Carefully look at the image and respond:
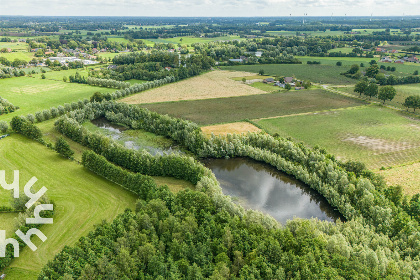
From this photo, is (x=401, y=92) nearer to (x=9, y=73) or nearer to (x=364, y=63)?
(x=364, y=63)

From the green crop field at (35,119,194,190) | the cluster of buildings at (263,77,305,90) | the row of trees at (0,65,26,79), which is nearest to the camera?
the green crop field at (35,119,194,190)

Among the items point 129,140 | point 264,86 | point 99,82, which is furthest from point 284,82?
point 99,82

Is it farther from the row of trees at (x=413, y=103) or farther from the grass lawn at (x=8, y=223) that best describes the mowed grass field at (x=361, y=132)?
the grass lawn at (x=8, y=223)

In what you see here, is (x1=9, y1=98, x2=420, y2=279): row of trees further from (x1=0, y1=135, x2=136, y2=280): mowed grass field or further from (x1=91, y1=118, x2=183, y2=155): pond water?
(x1=0, y1=135, x2=136, y2=280): mowed grass field

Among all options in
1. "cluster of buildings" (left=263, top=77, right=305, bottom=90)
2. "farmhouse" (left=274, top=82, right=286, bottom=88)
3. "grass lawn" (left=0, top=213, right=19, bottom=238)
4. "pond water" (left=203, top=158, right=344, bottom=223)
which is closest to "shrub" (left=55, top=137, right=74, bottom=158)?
"grass lawn" (left=0, top=213, right=19, bottom=238)

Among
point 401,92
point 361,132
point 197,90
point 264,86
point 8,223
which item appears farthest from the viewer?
point 264,86

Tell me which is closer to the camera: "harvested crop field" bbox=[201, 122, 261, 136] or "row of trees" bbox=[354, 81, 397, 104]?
"harvested crop field" bbox=[201, 122, 261, 136]

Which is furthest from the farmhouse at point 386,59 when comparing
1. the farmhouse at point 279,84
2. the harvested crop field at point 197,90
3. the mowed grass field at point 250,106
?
the harvested crop field at point 197,90

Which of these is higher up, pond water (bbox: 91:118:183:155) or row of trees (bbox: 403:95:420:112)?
row of trees (bbox: 403:95:420:112)
